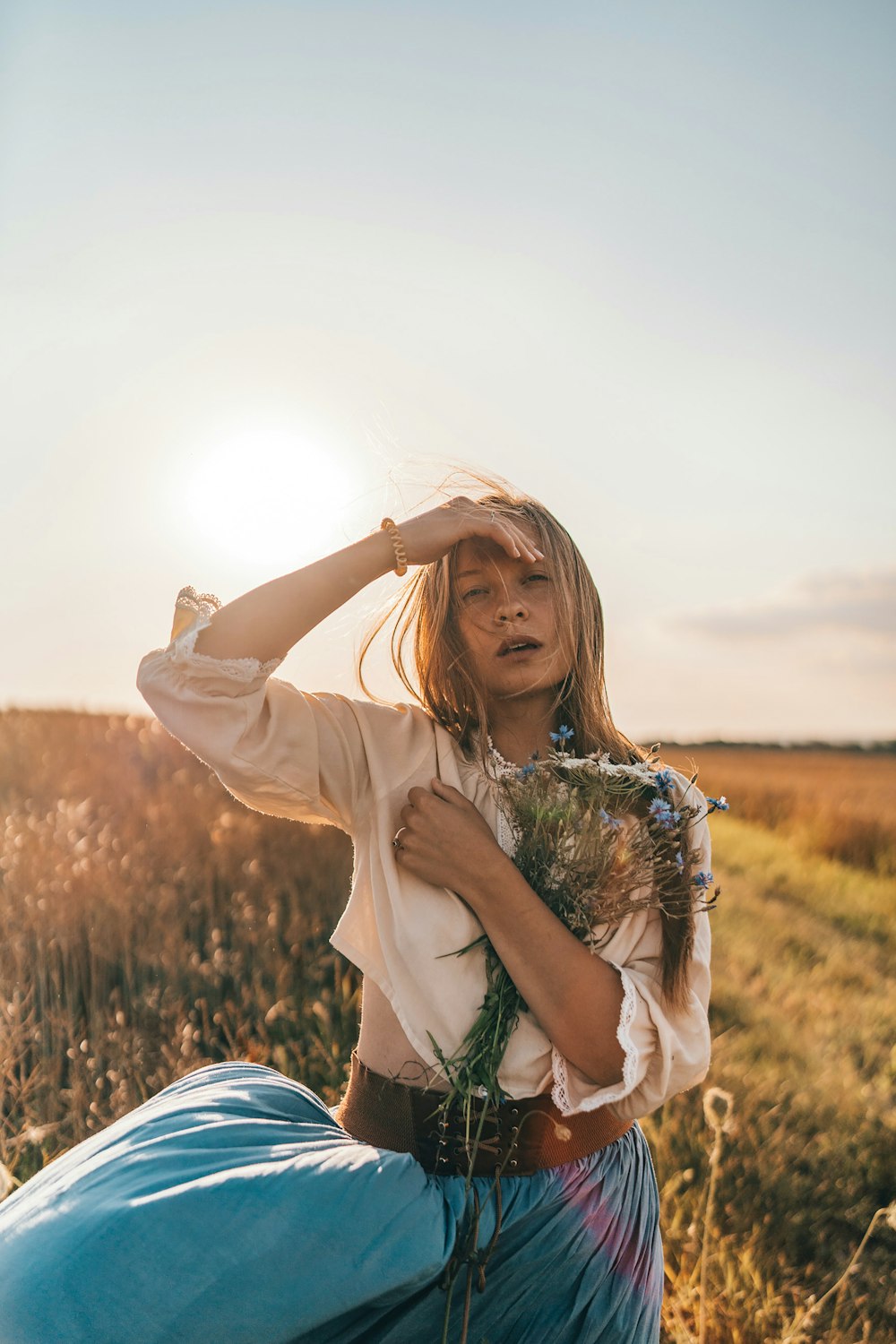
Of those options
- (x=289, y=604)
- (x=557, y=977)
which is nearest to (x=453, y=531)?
(x=289, y=604)

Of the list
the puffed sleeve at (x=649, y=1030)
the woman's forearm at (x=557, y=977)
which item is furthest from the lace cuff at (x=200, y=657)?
the puffed sleeve at (x=649, y=1030)

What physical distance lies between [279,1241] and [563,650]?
60.7 inches

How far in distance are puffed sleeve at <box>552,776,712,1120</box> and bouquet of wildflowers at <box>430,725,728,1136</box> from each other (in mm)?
99

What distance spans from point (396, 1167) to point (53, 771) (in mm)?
5709

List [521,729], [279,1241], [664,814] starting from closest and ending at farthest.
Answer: [279,1241], [664,814], [521,729]

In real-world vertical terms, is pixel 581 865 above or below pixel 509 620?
below

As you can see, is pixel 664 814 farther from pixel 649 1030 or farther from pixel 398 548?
pixel 398 548

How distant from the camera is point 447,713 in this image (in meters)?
2.85

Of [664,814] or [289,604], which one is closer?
[664,814]

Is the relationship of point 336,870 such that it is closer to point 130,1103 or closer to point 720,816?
point 130,1103

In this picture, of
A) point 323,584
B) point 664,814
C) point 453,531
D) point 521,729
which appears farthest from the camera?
point 521,729

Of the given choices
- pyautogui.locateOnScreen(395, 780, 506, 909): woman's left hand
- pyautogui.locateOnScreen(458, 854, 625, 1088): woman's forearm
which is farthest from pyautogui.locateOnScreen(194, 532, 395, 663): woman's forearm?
pyautogui.locateOnScreen(458, 854, 625, 1088): woman's forearm

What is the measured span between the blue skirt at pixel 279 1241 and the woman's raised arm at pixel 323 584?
1049 mm

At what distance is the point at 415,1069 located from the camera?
2.39 meters
